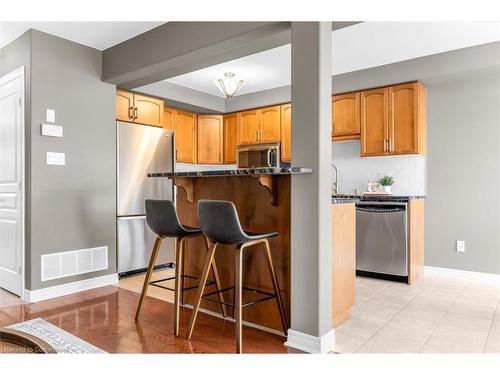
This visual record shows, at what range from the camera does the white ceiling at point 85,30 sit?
3.14 meters

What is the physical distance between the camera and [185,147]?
536 cm

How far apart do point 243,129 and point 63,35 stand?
2.82m

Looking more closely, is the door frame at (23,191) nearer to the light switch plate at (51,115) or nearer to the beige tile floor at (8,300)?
the beige tile floor at (8,300)

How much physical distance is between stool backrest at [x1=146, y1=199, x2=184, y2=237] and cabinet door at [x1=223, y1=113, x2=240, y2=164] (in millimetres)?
3182

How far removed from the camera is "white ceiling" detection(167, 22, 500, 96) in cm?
317

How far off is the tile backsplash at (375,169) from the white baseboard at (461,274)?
0.89 metres

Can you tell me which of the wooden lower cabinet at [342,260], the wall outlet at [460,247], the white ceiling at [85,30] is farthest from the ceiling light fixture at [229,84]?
the wall outlet at [460,247]

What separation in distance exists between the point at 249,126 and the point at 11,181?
3200 mm

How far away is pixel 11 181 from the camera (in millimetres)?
3426

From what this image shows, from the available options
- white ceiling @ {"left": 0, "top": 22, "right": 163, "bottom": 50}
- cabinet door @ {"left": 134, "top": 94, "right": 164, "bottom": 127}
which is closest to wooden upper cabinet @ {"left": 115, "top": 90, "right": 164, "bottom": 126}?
cabinet door @ {"left": 134, "top": 94, "right": 164, "bottom": 127}

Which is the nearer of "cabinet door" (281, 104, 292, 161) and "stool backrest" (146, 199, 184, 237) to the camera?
"stool backrest" (146, 199, 184, 237)

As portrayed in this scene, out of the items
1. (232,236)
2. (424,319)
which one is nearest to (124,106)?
(232,236)

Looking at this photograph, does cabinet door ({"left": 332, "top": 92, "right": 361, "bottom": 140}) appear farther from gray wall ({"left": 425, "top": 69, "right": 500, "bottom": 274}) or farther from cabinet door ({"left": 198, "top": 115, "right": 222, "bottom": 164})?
cabinet door ({"left": 198, "top": 115, "right": 222, "bottom": 164})
